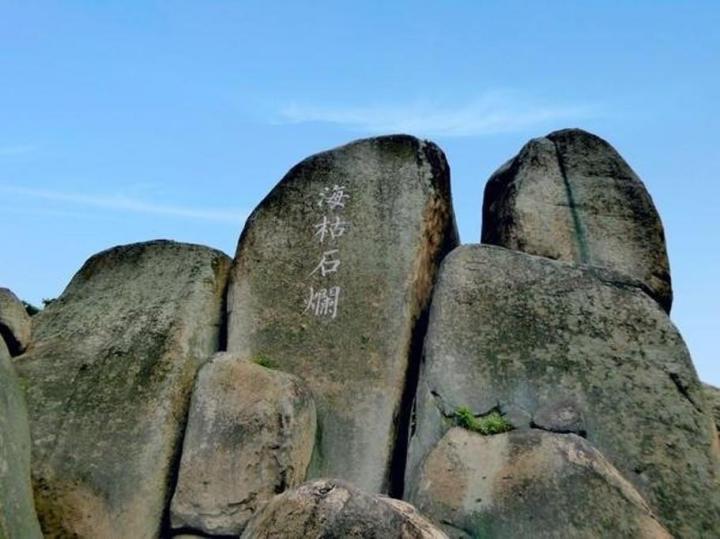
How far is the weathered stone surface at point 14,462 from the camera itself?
18.9ft

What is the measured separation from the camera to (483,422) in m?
6.57

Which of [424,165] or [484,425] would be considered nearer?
[484,425]

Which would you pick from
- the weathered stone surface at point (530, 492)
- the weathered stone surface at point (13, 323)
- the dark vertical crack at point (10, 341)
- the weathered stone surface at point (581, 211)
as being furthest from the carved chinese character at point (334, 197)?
the dark vertical crack at point (10, 341)

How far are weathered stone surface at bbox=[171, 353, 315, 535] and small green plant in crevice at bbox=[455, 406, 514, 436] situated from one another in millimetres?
1392

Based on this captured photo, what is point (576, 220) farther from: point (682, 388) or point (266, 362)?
point (266, 362)

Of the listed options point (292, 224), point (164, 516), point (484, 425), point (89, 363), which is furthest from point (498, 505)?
point (89, 363)

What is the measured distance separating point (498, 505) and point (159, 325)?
395 centimetres

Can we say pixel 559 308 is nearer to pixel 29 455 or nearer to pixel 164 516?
pixel 164 516

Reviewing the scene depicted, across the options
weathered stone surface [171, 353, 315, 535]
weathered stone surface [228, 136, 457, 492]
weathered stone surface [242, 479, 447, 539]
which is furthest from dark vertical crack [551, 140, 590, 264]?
weathered stone surface [242, 479, 447, 539]

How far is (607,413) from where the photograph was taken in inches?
266

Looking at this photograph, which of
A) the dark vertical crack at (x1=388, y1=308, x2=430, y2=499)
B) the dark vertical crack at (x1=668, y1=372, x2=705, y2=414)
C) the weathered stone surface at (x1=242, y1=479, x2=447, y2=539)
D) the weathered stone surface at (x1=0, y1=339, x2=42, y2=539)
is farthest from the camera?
the dark vertical crack at (x1=388, y1=308, x2=430, y2=499)

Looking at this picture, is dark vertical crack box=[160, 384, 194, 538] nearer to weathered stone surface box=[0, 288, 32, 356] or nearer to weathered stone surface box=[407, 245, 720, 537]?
weathered stone surface box=[0, 288, 32, 356]

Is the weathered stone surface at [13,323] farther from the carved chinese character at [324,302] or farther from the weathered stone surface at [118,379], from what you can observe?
the carved chinese character at [324,302]

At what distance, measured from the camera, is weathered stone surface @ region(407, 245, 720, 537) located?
647 centimetres
